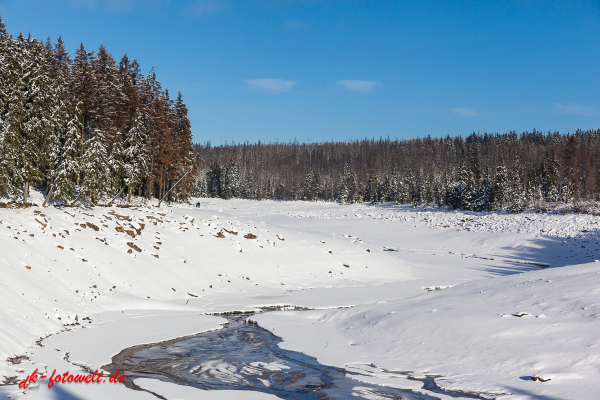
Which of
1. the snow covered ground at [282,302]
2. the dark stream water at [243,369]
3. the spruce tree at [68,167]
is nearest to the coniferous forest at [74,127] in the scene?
the spruce tree at [68,167]

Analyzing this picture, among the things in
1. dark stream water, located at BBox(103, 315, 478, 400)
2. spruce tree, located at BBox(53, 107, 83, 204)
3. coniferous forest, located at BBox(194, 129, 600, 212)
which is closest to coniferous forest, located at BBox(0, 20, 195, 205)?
spruce tree, located at BBox(53, 107, 83, 204)

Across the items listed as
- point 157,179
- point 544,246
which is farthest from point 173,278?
point 544,246

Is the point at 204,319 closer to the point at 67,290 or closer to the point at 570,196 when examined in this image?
the point at 67,290

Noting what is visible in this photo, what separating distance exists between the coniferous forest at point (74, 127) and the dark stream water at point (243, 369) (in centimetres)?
1887

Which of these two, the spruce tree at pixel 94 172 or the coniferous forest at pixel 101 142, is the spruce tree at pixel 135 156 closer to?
the coniferous forest at pixel 101 142

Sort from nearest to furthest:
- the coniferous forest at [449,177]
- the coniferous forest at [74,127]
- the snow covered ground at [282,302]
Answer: the snow covered ground at [282,302] < the coniferous forest at [74,127] < the coniferous forest at [449,177]

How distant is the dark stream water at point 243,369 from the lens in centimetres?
812

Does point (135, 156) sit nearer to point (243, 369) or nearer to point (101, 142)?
point (101, 142)

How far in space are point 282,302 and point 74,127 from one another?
1899cm

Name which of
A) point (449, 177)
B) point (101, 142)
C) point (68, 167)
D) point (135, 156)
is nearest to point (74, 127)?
point (68, 167)

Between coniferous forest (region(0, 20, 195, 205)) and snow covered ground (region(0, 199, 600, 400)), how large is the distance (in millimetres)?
4032

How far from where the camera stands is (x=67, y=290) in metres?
15.3

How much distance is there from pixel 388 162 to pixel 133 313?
171586 mm

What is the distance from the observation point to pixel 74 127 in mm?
Result: 27266
